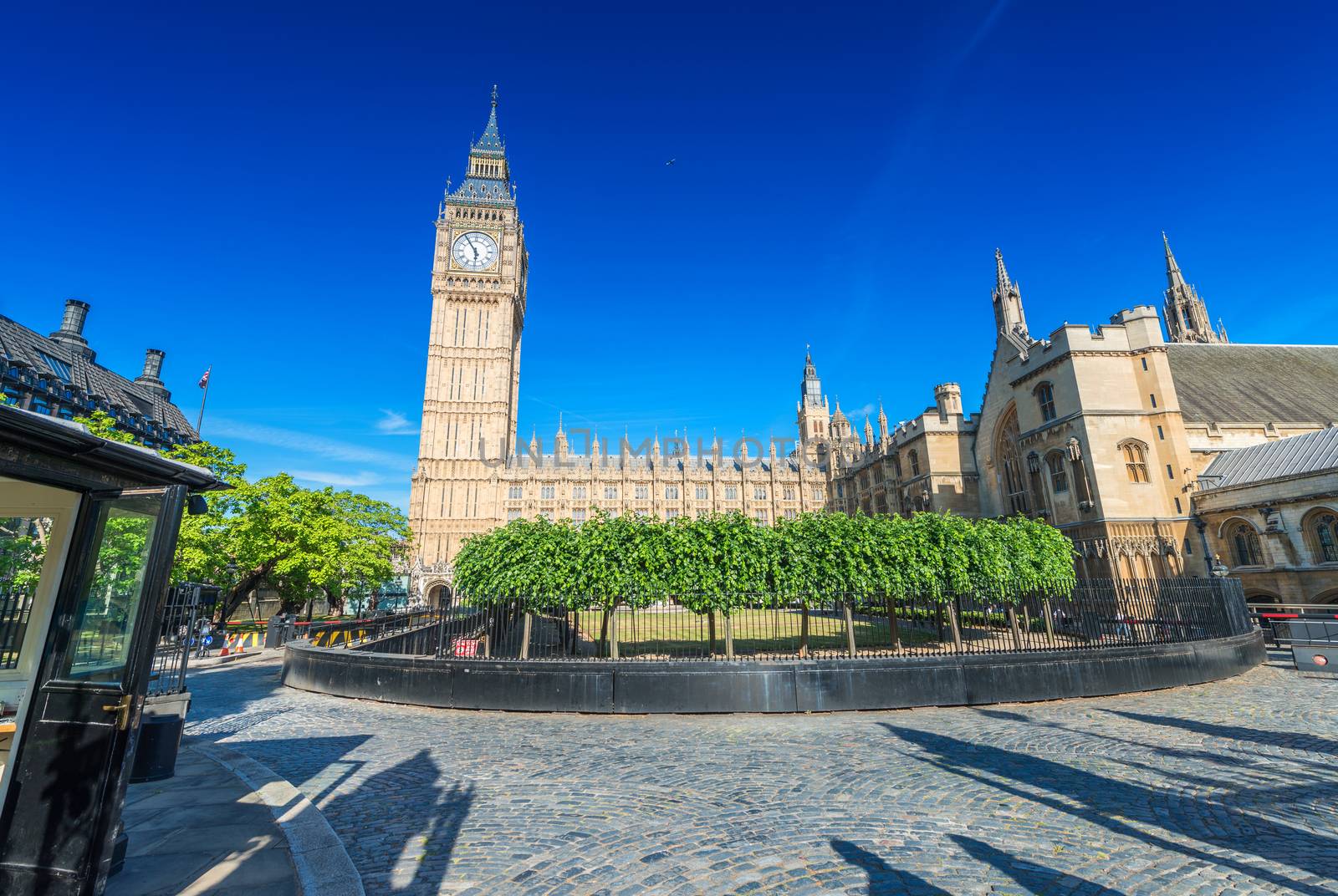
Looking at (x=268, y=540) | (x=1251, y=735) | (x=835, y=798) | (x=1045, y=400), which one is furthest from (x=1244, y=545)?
(x=268, y=540)

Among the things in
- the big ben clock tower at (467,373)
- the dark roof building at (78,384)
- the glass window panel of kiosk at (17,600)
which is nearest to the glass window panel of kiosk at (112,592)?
the glass window panel of kiosk at (17,600)

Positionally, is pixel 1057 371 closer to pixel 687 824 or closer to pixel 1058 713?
pixel 1058 713

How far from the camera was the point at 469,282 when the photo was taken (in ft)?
226

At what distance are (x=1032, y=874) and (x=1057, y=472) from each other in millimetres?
28680

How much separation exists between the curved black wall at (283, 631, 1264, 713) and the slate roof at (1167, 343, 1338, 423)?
82.9 ft

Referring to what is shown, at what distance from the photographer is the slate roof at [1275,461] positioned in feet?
71.8

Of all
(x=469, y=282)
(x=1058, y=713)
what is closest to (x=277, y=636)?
(x=1058, y=713)

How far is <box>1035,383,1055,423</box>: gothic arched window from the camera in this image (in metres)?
28.5

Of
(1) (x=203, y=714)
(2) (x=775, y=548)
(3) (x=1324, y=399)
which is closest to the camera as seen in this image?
(1) (x=203, y=714)

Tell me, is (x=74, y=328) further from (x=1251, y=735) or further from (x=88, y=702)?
(x=1251, y=735)

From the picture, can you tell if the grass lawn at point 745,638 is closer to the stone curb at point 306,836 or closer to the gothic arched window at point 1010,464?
the stone curb at point 306,836

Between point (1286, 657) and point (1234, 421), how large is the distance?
1896 cm

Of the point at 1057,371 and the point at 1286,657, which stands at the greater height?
the point at 1057,371

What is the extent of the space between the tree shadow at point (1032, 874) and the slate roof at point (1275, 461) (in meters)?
26.2
